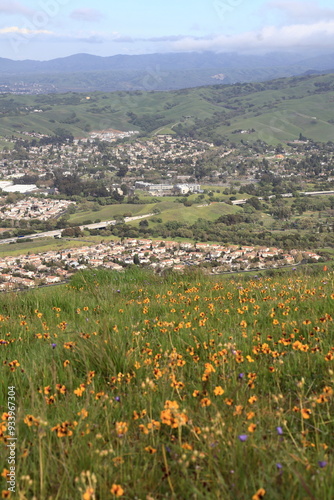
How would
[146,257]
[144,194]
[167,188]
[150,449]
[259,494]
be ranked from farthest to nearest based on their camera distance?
[167,188]
[144,194]
[146,257]
[150,449]
[259,494]

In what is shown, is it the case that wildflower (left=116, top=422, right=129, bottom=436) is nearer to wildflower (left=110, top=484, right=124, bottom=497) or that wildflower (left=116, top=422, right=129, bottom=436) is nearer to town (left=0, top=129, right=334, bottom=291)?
wildflower (left=110, top=484, right=124, bottom=497)

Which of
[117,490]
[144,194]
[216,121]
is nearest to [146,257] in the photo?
[117,490]

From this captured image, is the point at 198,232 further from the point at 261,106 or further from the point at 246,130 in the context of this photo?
the point at 261,106

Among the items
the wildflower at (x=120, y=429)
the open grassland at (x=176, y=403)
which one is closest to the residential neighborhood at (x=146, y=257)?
the open grassland at (x=176, y=403)

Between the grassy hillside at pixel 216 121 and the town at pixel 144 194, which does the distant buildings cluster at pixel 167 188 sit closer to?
the town at pixel 144 194

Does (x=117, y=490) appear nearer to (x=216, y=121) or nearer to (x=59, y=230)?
(x=59, y=230)

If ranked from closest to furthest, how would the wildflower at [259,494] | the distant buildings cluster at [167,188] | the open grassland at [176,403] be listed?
the wildflower at [259,494] < the open grassland at [176,403] < the distant buildings cluster at [167,188]

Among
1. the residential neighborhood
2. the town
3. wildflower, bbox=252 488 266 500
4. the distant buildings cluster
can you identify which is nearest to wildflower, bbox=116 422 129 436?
wildflower, bbox=252 488 266 500

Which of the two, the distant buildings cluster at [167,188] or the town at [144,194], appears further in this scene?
the distant buildings cluster at [167,188]

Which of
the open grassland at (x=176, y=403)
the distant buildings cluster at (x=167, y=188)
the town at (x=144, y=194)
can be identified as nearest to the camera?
the open grassland at (x=176, y=403)
